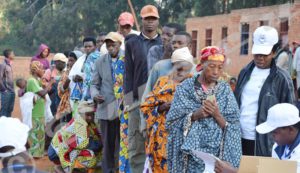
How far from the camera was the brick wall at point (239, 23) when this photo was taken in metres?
17.7

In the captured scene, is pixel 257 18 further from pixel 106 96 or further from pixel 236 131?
pixel 236 131

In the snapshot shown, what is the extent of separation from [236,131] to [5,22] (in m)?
36.6

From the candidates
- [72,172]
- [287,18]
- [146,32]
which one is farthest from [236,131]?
[287,18]

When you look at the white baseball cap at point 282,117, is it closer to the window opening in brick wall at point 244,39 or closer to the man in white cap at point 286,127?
the man in white cap at point 286,127

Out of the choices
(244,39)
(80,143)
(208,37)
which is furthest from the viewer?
(208,37)

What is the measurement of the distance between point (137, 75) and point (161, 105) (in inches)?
36.3

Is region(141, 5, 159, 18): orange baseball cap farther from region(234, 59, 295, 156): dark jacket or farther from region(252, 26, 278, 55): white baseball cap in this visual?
region(234, 59, 295, 156): dark jacket

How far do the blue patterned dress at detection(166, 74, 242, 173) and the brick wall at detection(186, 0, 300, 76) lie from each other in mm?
12863

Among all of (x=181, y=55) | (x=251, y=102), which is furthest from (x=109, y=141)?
(x=251, y=102)

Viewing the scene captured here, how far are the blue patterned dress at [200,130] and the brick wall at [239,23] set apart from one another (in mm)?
12863

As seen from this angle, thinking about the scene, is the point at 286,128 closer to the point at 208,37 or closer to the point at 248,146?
the point at 248,146

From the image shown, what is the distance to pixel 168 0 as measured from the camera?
98.3 feet

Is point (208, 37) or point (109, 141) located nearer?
point (109, 141)

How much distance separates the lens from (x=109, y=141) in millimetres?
7531
